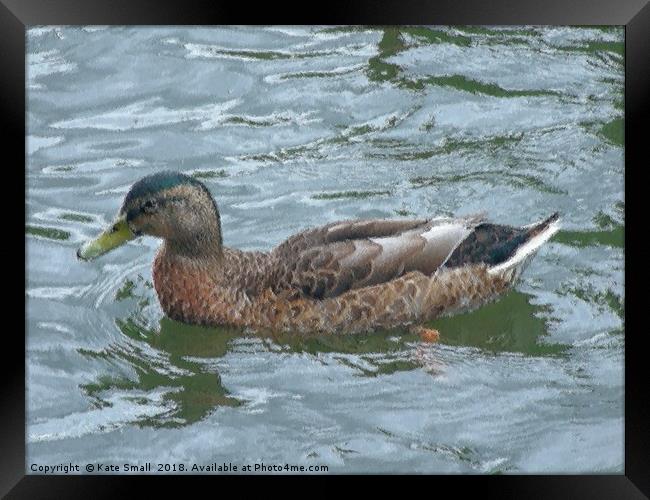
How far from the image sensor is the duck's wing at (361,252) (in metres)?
6.02

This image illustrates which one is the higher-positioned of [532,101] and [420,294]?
[532,101]

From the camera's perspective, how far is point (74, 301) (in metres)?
5.93

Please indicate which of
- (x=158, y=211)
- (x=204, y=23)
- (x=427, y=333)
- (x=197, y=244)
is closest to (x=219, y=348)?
(x=197, y=244)

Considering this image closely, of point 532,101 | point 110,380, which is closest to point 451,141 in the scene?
point 532,101

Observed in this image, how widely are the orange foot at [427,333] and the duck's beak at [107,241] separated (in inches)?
45.3

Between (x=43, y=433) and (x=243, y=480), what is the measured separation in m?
0.76

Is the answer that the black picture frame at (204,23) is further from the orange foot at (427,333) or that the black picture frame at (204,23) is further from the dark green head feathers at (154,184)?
the orange foot at (427,333)

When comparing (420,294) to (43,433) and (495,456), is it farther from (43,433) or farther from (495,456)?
(43,433)

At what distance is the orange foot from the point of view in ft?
19.7

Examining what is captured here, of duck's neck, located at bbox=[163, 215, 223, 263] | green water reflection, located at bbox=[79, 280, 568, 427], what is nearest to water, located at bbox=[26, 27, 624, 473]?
green water reflection, located at bbox=[79, 280, 568, 427]

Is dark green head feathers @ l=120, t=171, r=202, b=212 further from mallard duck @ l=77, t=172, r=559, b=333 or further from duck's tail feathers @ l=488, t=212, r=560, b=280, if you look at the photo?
duck's tail feathers @ l=488, t=212, r=560, b=280

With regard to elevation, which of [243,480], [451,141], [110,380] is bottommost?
[243,480]

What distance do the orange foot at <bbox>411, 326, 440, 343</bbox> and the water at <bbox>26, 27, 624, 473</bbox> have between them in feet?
0.13

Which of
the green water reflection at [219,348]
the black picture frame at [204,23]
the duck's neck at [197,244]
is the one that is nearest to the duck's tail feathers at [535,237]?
the green water reflection at [219,348]
